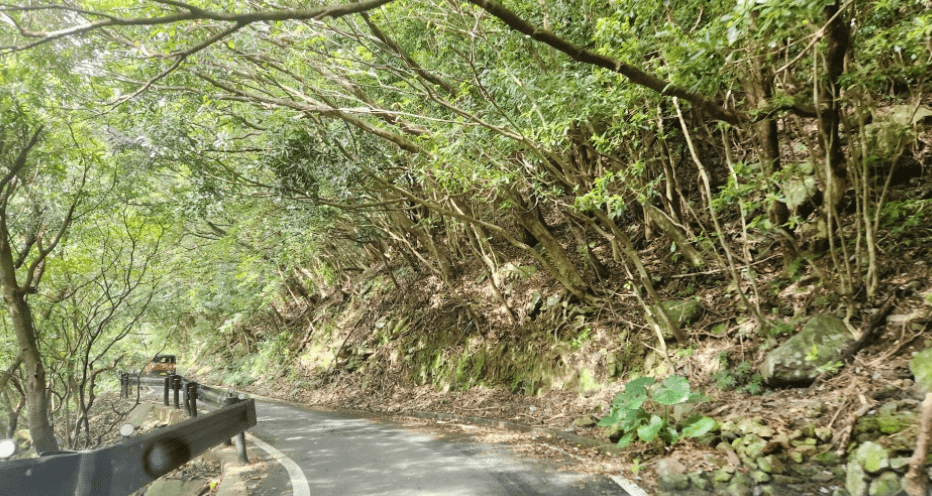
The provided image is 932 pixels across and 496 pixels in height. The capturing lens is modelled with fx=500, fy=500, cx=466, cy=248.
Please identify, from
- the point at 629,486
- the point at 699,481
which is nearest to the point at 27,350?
the point at 629,486

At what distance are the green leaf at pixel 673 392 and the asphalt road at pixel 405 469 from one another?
45.9 inches

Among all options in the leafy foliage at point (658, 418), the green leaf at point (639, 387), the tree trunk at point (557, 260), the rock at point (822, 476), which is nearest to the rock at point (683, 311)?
the tree trunk at point (557, 260)

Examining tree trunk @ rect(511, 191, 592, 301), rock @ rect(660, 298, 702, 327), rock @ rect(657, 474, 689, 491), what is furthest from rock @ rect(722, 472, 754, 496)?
tree trunk @ rect(511, 191, 592, 301)

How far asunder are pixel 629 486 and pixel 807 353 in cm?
290

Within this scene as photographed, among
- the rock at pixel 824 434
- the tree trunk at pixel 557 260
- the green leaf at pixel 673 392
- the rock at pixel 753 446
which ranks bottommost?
the rock at pixel 753 446

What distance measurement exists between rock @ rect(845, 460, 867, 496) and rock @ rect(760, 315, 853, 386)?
182cm

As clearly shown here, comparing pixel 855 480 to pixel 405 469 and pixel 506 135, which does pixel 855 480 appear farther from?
pixel 506 135

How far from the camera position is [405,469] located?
6020 millimetres

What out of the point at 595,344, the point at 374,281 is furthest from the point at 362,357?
the point at 595,344

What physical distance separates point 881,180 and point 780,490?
5.61 meters

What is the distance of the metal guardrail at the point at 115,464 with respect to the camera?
11.4ft

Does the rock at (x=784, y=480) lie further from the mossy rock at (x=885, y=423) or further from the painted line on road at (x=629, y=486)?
the painted line on road at (x=629, y=486)

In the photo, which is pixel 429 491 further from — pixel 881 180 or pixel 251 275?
pixel 251 275

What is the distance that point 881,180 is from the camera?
7.47 metres
